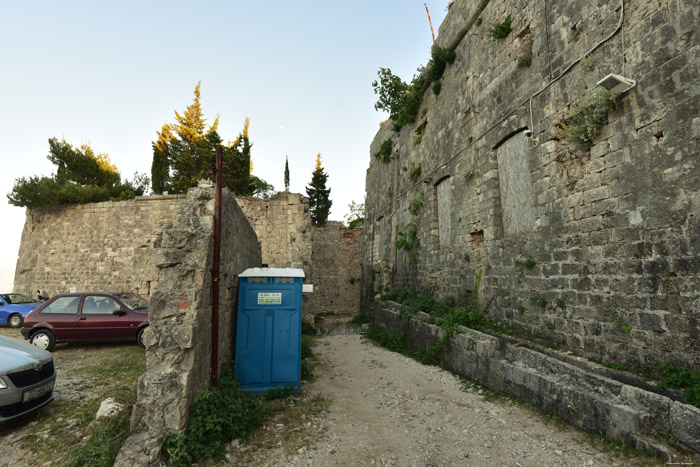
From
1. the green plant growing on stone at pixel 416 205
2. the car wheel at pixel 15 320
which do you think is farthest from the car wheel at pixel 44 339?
the green plant growing on stone at pixel 416 205

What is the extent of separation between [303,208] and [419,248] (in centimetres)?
471

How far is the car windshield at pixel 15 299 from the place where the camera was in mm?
12422

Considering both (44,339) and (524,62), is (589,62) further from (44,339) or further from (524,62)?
(44,339)

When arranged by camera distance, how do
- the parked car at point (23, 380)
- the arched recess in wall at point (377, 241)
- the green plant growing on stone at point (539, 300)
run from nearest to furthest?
the parked car at point (23, 380) < the green plant growing on stone at point (539, 300) < the arched recess in wall at point (377, 241)

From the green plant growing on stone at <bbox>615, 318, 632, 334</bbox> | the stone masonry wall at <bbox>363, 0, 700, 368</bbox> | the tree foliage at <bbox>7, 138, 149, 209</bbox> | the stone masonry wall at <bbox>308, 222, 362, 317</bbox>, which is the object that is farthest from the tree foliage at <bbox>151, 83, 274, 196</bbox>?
the green plant growing on stone at <bbox>615, 318, 632, 334</bbox>

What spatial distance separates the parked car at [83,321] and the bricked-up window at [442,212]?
26.4ft

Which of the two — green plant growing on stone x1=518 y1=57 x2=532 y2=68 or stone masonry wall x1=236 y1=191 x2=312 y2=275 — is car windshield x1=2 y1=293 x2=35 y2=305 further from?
green plant growing on stone x1=518 y1=57 x2=532 y2=68

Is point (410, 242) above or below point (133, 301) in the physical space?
above

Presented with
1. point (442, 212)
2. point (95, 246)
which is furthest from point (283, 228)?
point (95, 246)

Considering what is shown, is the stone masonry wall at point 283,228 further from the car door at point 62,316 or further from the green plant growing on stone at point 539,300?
the green plant growing on stone at point 539,300

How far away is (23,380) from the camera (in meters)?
4.02

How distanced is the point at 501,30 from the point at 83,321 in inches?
451

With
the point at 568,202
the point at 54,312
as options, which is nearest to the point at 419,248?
the point at 568,202

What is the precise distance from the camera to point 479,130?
812 centimetres
